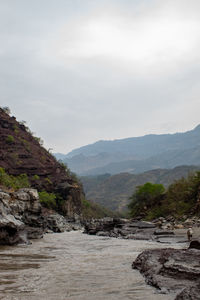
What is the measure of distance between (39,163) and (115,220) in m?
57.9

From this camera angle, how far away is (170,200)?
37812 millimetres

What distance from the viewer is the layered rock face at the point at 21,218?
16.8m

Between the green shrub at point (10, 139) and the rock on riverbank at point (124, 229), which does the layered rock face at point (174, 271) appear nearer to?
the rock on riverbank at point (124, 229)

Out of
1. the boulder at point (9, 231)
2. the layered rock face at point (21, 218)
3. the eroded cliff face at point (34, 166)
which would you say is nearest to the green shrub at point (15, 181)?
the eroded cliff face at point (34, 166)

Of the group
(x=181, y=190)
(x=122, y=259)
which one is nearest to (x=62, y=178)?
(x=181, y=190)

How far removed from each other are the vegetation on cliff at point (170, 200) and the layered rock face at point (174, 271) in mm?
22300

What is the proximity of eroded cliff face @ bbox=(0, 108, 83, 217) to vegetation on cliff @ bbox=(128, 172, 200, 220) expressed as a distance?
35.7 metres

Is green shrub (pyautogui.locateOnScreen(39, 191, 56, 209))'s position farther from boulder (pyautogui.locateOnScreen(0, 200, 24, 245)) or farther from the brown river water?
the brown river water

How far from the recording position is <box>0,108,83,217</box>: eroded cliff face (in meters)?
77.2

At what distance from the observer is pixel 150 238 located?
1892 centimetres

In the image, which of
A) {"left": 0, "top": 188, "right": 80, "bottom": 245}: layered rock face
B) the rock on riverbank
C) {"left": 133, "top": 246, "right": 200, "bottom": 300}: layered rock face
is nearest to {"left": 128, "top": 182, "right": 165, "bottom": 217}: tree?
{"left": 0, "top": 188, "right": 80, "bottom": 245}: layered rock face

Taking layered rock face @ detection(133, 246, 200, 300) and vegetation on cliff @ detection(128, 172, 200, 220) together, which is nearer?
layered rock face @ detection(133, 246, 200, 300)

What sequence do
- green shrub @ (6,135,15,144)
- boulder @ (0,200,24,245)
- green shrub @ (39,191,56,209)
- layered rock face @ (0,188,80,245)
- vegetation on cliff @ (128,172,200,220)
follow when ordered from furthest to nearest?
1. green shrub @ (6,135,15,144)
2. green shrub @ (39,191,56,209)
3. vegetation on cliff @ (128,172,200,220)
4. layered rock face @ (0,188,80,245)
5. boulder @ (0,200,24,245)

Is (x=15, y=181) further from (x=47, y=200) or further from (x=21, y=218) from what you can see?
(x=21, y=218)
